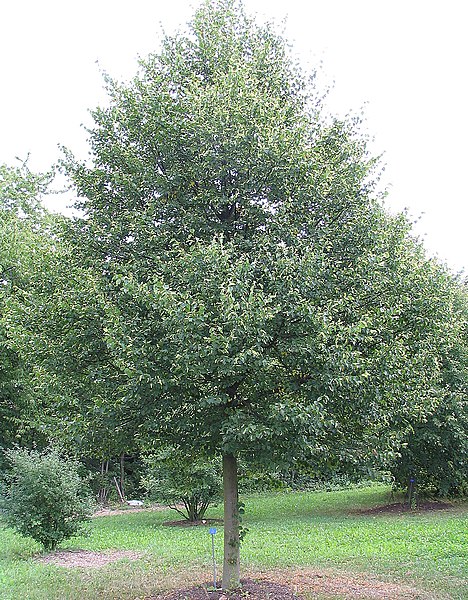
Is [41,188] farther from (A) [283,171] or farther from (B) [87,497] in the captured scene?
(A) [283,171]

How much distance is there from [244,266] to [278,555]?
670 centimetres

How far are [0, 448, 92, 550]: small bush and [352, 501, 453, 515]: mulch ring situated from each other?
9.56m

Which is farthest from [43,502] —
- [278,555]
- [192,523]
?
[192,523]

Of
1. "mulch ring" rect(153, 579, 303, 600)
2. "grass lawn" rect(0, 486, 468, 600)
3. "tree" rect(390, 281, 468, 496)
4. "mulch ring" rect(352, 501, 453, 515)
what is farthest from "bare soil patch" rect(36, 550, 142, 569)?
"mulch ring" rect(352, 501, 453, 515)

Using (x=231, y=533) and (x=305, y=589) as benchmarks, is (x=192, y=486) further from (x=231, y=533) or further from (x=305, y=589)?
(x=231, y=533)

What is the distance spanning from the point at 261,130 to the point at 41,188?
19.3 metres

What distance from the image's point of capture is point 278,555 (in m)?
10.3

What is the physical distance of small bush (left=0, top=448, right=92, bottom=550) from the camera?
1097 centimetres

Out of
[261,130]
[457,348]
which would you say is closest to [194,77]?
[261,130]

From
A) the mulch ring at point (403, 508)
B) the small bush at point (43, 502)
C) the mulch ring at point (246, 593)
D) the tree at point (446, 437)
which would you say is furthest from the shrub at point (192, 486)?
the mulch ring at point (246, 593)

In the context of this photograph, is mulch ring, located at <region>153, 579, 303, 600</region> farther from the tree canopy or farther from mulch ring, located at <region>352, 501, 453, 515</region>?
mulch ring, located at <region>352, 501, 453, 515</region>

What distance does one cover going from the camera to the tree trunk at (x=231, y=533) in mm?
7047

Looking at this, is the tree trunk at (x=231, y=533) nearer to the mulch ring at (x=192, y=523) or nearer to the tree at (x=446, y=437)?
the tree at (x=446, y=437)

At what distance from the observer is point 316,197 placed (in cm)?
688
